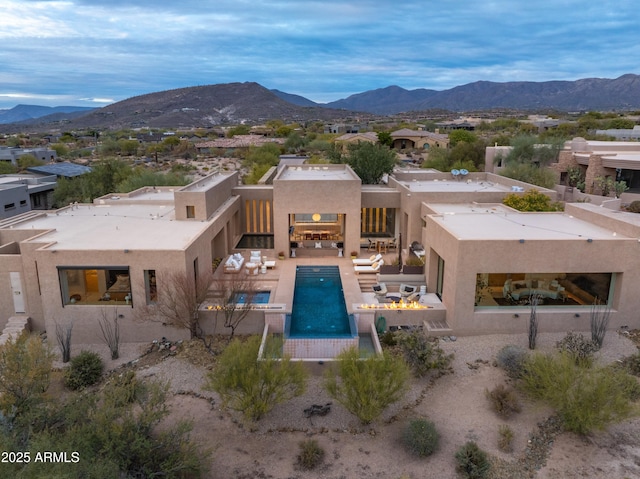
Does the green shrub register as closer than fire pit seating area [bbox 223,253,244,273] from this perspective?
Yes

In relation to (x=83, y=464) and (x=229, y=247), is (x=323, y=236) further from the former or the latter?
(x=83, y=464)

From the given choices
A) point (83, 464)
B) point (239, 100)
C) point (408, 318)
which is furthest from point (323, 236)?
point (239, 100)

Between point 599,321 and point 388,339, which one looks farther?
point 599,321

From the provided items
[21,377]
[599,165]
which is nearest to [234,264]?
[21,377]

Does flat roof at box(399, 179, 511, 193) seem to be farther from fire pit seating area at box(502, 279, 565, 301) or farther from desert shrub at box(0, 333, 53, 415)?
desert shrub at box(0, 333, 53, 415)

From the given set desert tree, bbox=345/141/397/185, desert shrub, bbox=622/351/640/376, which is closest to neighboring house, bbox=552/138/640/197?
desert tree, bbox=345/141/397/185

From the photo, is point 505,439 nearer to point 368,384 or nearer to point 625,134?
point 368,384
